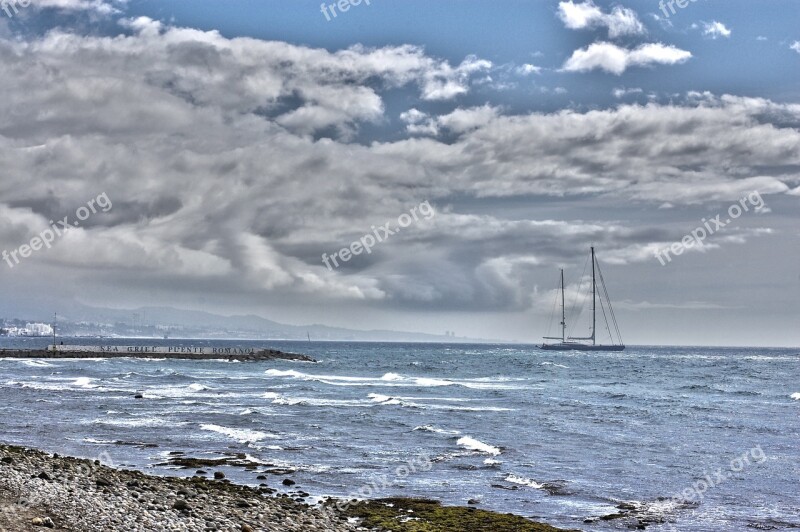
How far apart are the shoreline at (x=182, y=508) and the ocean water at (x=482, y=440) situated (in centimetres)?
199

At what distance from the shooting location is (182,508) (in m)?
19.4

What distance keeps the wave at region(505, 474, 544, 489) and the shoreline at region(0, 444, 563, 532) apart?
4507 millimetres

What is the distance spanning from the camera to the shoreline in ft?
58.2

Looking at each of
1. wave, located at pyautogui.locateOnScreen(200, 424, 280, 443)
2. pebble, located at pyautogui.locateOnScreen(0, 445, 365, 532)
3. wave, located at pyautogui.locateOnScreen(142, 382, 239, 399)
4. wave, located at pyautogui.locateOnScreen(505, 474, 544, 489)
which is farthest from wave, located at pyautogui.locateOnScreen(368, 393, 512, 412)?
pebble, located at pyautogui.locateOnScreen(0, 445, 365, 532)

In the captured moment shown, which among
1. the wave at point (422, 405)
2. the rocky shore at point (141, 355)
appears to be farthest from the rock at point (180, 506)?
the rocky shore at point (141, 355)

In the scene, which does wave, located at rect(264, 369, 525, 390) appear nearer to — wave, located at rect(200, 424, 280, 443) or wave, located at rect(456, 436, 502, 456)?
wave, located at rect(456, 436, 502, 456)

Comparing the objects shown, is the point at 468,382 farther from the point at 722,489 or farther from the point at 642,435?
the point at 722,489

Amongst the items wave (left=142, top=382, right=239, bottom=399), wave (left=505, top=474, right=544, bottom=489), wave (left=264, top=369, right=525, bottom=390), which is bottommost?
wave (left=264, top=369, right=525, bottom=390)

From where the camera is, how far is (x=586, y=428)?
41.5m

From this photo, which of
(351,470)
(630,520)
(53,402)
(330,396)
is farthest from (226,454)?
(330,396)

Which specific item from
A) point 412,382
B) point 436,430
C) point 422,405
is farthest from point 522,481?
point 412,382

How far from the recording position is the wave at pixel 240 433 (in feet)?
118

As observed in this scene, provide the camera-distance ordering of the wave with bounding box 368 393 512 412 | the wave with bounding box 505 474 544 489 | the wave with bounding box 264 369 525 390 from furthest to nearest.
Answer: the wave with bounding box 264 369 525 390, the wave with bounding box 368 393 512 412, the wave with bounding box 505 474 544 489

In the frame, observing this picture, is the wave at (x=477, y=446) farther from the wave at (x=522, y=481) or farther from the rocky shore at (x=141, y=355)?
the rocky shore at (x=141, y=355)
